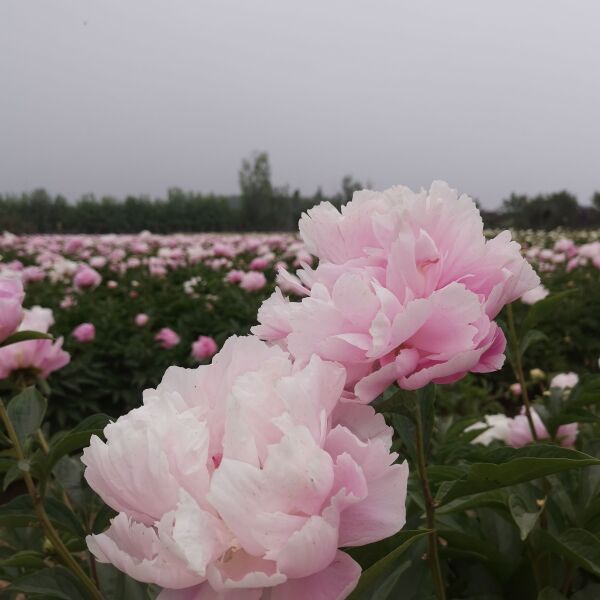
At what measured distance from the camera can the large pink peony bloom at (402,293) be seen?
1.42 feet

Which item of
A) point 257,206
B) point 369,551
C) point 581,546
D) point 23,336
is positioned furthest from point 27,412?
point 257,206

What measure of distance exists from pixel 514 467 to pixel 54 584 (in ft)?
1.61

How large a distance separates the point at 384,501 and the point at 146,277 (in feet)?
14.4

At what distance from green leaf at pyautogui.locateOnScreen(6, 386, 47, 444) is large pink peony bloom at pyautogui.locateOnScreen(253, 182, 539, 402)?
0.48m

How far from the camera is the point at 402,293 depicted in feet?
1.50

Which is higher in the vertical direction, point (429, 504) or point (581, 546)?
point (429, 504)

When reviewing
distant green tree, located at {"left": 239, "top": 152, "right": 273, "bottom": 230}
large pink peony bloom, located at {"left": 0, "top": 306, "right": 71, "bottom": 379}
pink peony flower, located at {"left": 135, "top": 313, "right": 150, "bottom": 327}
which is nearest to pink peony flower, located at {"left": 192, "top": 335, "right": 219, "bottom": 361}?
pink peony flower, located at {"left": 135, "top": 313, "right": 150, "bottom": 327}

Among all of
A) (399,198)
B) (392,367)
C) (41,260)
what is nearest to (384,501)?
(392,367)

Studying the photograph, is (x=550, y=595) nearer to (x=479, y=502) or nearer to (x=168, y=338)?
(x=479, y=502)

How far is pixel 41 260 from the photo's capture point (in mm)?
5254

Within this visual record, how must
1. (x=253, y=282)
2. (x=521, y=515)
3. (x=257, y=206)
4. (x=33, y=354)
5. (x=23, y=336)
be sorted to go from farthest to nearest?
(x=257, y=206) < (x=253, y=282) < (x=33, y=354) < (x=23, y=336) < (x=521, y=515)

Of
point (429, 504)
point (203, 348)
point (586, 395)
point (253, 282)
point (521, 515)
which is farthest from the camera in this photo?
point (253, 282)

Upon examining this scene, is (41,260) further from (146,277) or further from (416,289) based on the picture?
(416,289)

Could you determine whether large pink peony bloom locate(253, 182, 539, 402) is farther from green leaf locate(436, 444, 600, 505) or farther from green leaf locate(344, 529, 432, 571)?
green leaf locate(344, 529, 432, 571)
